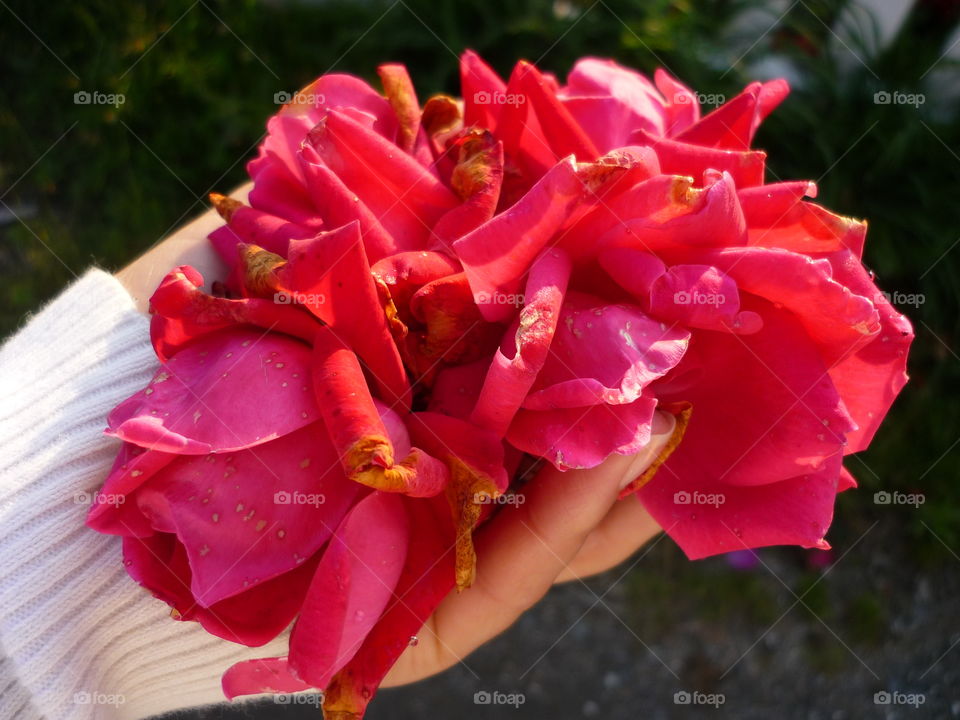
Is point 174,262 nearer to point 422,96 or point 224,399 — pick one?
point 224,399

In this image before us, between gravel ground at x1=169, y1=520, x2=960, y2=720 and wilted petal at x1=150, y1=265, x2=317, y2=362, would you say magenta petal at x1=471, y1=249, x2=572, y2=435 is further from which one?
gravel ground at x1=169, y1=520, x2=960, y2=720

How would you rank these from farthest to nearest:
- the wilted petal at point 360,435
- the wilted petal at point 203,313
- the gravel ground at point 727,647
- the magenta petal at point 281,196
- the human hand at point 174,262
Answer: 1. the gravel ground at point 727,647
2. the human hand at point 174,262
3. the magenta petal at point 281,196
4. the wilted petal at point 203,313
5. the wilted petal at point 360,435

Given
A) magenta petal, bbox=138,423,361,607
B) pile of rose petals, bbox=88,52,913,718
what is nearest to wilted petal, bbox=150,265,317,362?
pile of rose petals, bbox=88,52,913,718

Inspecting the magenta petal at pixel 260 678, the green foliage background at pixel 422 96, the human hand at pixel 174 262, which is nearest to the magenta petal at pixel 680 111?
the human hand at pixel 174 262

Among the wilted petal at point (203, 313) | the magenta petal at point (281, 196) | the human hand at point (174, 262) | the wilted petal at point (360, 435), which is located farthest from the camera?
the human hand at point (174, 262)

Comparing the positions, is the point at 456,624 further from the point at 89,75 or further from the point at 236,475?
the point at 89,75

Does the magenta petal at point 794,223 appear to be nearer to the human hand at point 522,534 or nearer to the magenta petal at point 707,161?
the magenta petal at point 707,161
